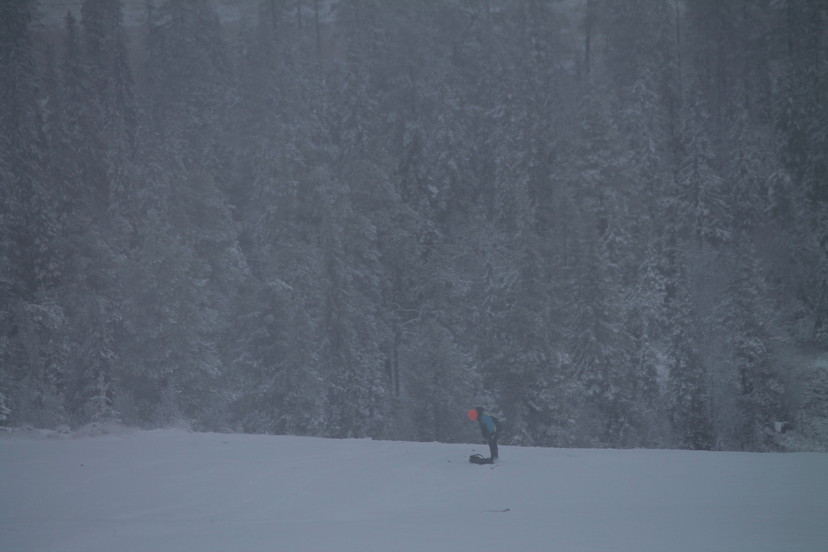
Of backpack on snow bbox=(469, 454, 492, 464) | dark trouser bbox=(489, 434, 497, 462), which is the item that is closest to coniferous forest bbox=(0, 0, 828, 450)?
backpack on snow bbox=(469, 454, 492, 464)

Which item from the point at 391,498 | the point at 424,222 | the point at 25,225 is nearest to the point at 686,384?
the point at 424,222

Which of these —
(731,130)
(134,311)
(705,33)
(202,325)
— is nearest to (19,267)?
(134,311)

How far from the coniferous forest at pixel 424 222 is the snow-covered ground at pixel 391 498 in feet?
20.2

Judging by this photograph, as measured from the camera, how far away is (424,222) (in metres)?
37.6

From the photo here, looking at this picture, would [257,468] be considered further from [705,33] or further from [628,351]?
[705,33]

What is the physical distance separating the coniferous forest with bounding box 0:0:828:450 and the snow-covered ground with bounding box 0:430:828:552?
616cm

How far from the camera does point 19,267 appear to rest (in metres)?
27.0

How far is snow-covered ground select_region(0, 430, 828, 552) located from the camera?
26.4ft

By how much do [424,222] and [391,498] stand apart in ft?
92.6

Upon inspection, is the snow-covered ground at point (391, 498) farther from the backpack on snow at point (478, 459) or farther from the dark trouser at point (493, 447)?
the dark trouser at point (493, 447)

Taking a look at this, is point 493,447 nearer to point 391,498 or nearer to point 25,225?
point 391,498

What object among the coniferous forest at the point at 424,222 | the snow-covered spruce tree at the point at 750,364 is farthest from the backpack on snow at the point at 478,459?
the snow-covered spruce tree at the point at 750,364

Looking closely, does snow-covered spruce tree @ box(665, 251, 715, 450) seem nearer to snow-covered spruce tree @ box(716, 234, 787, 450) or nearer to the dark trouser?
snow-covered spruce tree @ box(716, 234, 787, 450)

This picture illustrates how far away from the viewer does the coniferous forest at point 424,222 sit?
2725cm
